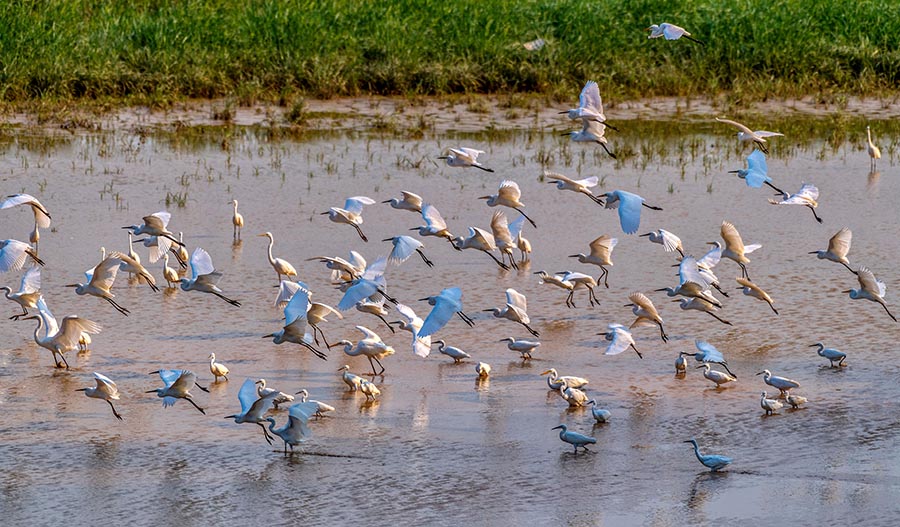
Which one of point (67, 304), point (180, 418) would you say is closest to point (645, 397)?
point (180, 418)

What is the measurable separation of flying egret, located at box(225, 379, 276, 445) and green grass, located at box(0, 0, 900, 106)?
32.4 feet

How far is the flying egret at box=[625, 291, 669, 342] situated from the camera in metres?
8.76

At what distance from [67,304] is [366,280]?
8.38 feet

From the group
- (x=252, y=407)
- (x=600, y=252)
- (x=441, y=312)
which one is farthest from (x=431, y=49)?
(x=252, y=407)

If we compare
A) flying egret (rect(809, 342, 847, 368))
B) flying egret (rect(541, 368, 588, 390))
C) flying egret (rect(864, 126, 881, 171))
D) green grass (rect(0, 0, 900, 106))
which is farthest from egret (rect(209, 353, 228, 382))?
green grass (rect(0, 0, 900, 106))

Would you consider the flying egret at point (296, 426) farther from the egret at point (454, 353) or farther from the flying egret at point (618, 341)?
the flying egret at point (618, 341)

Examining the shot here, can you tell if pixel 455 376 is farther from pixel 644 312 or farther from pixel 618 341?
pixel 644 312

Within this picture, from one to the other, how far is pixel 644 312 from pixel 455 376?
4.25 ft

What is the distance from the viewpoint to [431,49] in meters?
18.3

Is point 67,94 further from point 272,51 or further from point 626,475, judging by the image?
point 626,475

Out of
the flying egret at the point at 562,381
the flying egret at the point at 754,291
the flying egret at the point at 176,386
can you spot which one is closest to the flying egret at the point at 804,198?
the flying egret at the point at 754,291

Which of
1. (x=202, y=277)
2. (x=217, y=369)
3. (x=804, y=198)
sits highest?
(x=804, y=198)

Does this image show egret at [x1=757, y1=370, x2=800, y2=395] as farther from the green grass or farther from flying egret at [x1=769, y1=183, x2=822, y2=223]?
the green grass

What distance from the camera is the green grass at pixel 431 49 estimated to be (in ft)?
55.7
